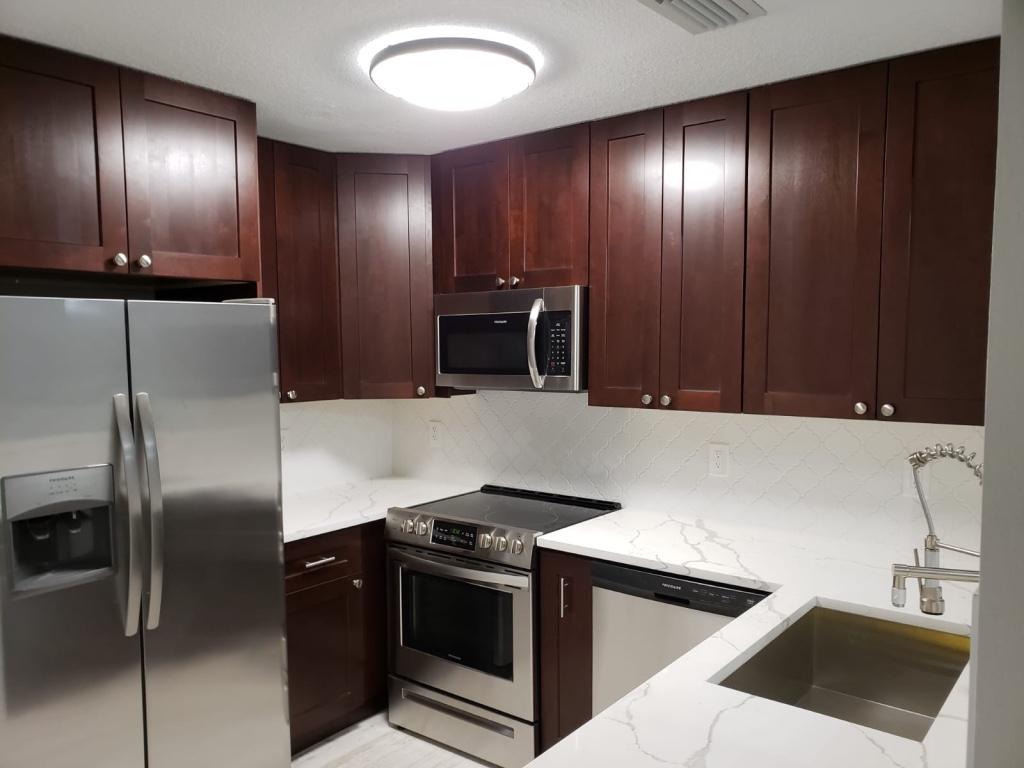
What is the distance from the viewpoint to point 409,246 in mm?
3139

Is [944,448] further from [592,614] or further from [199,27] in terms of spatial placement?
[199,27]

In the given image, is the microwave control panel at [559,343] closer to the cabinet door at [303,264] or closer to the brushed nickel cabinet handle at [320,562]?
the cabinet door at [303,264]

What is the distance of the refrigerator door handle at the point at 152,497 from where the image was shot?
Result: 1.98 m

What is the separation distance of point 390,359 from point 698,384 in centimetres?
134

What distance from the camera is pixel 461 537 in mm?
2779

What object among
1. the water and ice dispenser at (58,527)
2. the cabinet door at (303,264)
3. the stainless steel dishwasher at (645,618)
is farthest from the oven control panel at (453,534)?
the water and ice dispenser at (58,527)

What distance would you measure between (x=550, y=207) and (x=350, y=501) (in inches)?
59.3

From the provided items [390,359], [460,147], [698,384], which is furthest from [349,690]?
[460,147]

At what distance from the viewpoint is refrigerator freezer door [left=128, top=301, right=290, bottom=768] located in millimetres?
2045

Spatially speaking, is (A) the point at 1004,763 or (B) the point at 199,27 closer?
(A) the point at 1004,763

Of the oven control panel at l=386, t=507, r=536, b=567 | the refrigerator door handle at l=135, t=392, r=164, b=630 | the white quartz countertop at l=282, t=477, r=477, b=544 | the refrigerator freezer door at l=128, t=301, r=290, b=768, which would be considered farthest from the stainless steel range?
the refrigerator door handle at l=135, t=392, r=164, b=630

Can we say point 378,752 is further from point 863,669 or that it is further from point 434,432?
point 863,669

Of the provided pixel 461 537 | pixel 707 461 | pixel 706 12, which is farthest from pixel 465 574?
pixel 706 12

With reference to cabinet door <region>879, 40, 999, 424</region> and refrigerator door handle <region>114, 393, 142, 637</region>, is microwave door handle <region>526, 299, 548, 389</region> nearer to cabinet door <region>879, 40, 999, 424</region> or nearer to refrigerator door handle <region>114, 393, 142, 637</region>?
cabinet door <region>879, 40, 999, 424</region>
